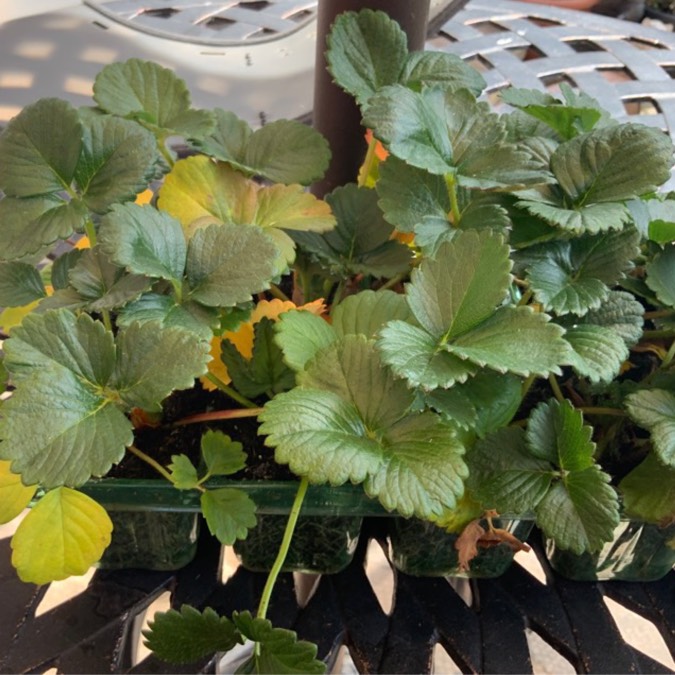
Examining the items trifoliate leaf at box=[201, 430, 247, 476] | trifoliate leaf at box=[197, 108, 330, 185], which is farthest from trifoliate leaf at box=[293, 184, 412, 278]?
trifoliate leaf at box=[201, 430, 247, 476]

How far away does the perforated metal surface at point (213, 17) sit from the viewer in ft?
3.03

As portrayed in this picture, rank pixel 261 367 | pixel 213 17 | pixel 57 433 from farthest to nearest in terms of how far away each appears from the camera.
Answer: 1. pixel 213 17
2. pixel 261 367
3. pixel 57 433

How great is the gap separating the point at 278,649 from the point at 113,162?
27 centimetres

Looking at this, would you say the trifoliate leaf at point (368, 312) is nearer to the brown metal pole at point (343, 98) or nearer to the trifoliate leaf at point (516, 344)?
the trifoliate leaf at point (516, 344)

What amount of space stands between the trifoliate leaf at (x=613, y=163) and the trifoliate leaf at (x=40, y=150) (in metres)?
0.27

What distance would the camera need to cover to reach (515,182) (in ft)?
1.32

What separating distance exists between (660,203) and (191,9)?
73 cm

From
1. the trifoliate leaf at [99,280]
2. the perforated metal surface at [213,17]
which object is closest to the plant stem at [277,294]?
the trifoliate leaf at [99,280]

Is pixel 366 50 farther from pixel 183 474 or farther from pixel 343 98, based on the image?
pixel 183 474

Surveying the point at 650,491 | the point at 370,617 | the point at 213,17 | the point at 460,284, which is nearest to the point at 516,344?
the point at 460,284

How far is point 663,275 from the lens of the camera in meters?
0.43

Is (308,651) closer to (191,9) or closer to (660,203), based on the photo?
(660,203)

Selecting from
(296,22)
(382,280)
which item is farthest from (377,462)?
(296,22)

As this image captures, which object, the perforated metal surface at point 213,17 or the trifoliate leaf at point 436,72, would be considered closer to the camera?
the trifoliate leaf at point 436,72
